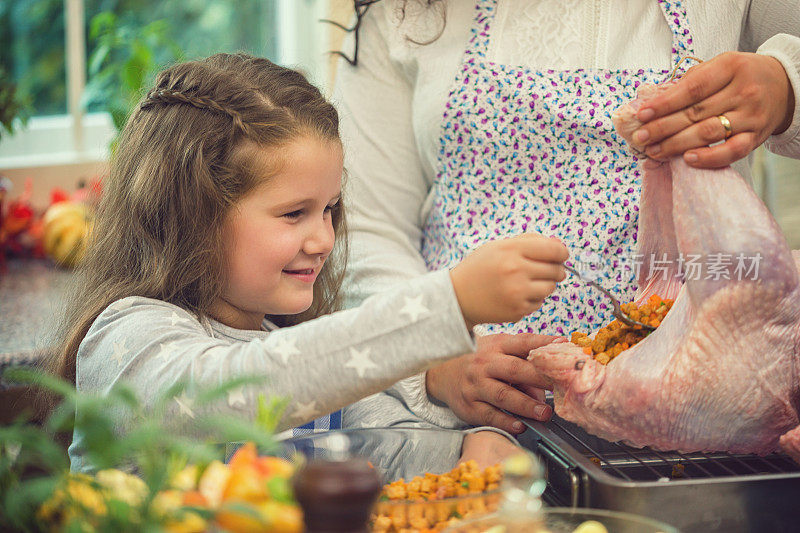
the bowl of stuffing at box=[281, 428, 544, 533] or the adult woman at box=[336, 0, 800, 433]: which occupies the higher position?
the adult woman at box=[336, 0, 800, 433]

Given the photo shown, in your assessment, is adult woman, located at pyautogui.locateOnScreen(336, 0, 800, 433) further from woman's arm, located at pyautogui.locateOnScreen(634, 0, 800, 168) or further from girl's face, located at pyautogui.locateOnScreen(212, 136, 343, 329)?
girl's face, located at pyautogui.locateOnScreen(212, 136, 343, 329)

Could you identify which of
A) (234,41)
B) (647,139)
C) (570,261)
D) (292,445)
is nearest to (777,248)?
(647,139)

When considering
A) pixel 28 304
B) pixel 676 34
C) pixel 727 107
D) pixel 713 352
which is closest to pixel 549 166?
pixel 676 34

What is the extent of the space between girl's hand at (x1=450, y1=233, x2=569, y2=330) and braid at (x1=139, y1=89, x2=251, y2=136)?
0.45 m

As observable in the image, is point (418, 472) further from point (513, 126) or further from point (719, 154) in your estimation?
point (513, 126)

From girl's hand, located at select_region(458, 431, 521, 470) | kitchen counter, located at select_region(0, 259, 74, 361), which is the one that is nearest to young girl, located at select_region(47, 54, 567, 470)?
girl's hand, located at select_region(458, 431, 521, 470)

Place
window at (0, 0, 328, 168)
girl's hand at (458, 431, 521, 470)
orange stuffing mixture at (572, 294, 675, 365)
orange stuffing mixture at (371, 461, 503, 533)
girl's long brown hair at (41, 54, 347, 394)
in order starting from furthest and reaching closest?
window at (0, 0, 328, 168) → girl's long brown hair at (41, 54, 347, 394) → orange stuffing mixture at (572, 294, 675, 365) → girl's hand at (458, 431, 521, 470) → orange stuffing mixture at (371, 461, 503, 533)

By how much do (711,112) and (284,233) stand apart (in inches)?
21.5

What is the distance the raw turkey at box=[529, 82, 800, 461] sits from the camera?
0.85 m

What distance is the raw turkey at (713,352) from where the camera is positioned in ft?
2.78

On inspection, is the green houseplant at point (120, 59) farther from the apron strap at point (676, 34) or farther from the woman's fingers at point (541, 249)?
the woman's fingers at point (541, 249)

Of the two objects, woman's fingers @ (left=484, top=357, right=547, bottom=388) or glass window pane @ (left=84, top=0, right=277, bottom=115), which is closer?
woman's fingers @ (left=484, top=357, right=547, bottom=388)

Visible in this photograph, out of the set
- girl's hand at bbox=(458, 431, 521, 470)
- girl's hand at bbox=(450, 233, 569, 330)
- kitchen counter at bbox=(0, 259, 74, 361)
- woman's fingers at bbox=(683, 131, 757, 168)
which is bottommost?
kitchen counter at bbox=(0, 259, 74, 361)

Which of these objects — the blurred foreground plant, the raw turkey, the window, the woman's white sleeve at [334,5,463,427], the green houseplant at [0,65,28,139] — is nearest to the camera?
the blurred foreground plant
